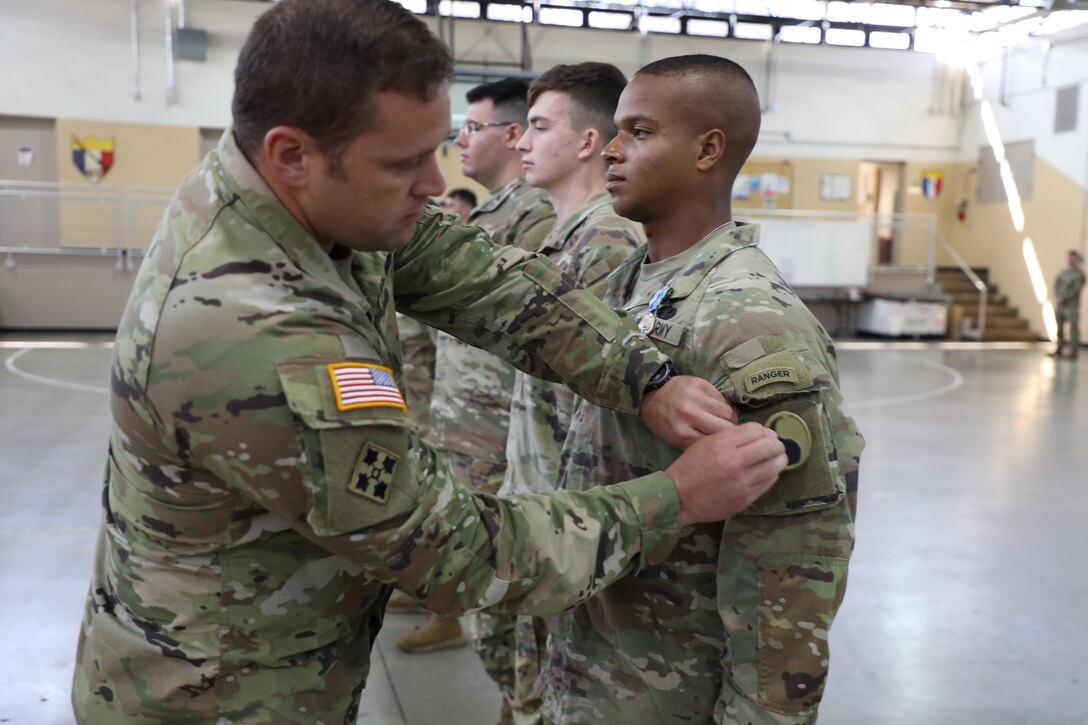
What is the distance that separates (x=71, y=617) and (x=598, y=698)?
2834 mm

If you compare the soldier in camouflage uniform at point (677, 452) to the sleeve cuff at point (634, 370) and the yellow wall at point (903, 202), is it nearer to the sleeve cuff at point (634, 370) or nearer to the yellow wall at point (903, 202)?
the sleeve cuff at point (634, 370)

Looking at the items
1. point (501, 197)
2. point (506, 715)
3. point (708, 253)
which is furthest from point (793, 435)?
point (501, 197)

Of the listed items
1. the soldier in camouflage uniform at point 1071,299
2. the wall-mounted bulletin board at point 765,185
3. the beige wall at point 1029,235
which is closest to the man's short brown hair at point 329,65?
the soldier in camouflage uniform at point 1071,299

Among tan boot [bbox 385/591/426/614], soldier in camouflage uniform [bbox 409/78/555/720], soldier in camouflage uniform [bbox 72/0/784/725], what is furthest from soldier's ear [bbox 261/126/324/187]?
tan boot [bbox 385/591/426/614]

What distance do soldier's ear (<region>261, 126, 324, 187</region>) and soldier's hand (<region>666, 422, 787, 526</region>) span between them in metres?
0.63

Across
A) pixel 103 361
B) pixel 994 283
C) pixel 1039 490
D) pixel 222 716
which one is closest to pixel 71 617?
pixel 222 716

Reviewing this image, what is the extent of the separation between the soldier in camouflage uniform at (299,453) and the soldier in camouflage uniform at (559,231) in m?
1.05

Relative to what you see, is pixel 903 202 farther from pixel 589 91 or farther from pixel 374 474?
pixel 374 474

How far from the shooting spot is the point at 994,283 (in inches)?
635

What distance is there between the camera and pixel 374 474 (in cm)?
106

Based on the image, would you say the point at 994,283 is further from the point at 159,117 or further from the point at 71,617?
the point at 71,617

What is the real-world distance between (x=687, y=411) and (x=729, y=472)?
0.40 ft

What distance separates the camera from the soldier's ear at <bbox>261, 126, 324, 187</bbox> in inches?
43.4

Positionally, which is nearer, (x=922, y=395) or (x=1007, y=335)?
(x=922, y=395)
